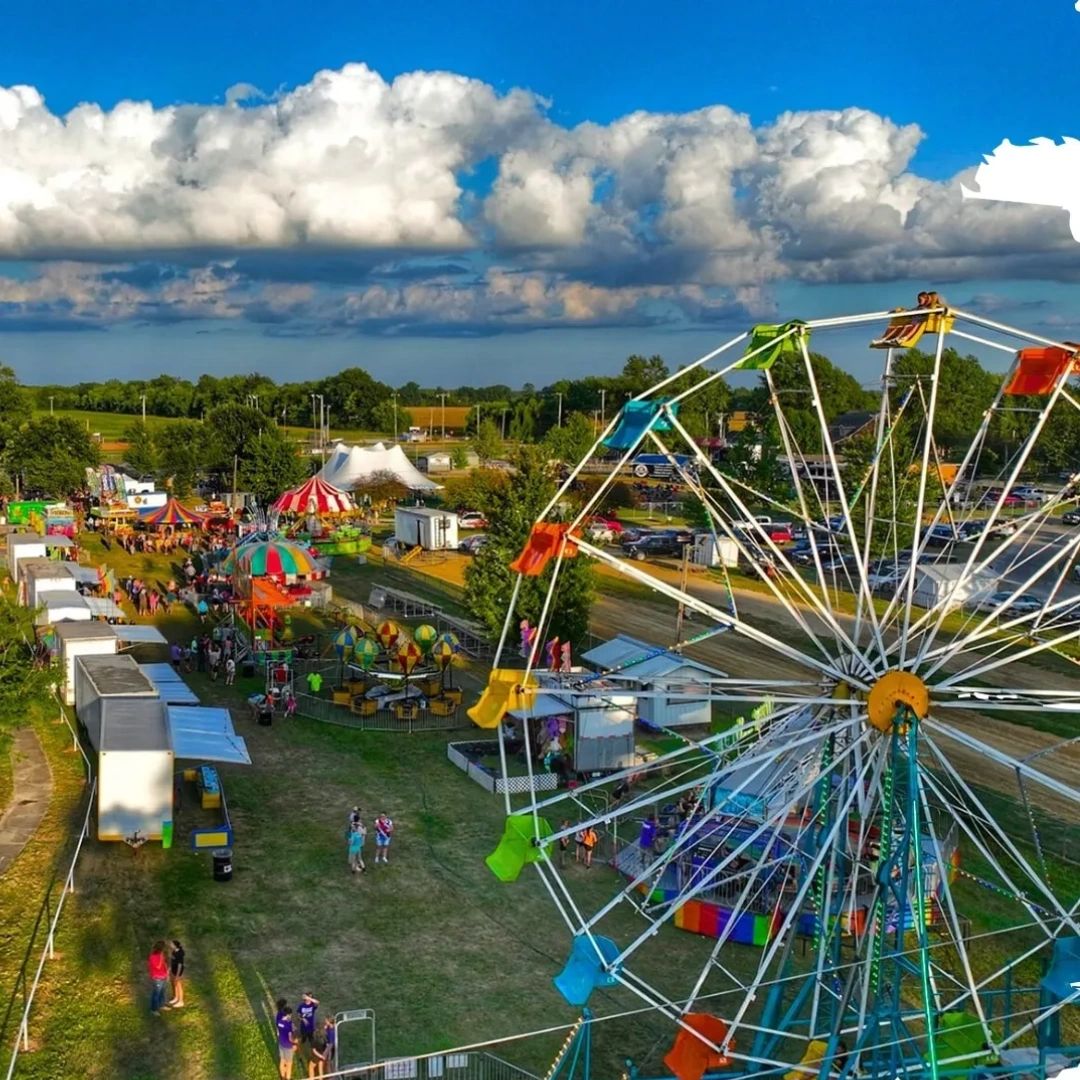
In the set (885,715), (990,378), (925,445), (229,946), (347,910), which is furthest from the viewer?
(990,378)

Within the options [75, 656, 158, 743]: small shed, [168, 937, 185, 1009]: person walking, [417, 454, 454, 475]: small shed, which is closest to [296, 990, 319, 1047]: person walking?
[168, 937, 185, 1009]: person walking

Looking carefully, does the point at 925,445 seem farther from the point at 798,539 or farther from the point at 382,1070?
the point at 798,539

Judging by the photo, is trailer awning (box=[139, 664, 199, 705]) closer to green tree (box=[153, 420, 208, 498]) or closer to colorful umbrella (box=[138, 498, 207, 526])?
colorful umbrella (box=[138, 498, 207, 526])

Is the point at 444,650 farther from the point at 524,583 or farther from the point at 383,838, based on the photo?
the point at 383,838

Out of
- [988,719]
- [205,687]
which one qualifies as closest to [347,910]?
[205,687]

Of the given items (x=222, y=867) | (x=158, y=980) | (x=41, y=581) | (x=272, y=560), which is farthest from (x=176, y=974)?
(x=41, y=581)

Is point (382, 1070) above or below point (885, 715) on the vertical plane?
below
